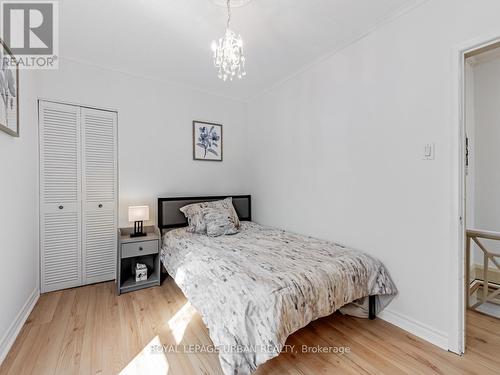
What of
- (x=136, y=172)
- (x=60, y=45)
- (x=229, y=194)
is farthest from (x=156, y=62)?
(x=229, y=194)

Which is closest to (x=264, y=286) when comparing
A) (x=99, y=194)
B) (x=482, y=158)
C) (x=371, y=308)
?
(x=371, y=308)

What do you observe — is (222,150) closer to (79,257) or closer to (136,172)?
(136,172)

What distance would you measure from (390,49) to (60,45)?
309 centimetres

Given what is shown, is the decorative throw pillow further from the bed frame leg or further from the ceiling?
the ceiling

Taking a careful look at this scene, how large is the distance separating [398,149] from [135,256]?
2.81 meters

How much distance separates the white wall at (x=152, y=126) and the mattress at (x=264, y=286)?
1032 millimetres

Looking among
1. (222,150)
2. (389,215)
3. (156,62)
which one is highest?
(156,62)

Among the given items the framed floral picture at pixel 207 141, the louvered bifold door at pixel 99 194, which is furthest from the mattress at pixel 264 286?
the framed floral picture at pixel 207 141

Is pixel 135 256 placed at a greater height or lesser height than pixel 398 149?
lesser

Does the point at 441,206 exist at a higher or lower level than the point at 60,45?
lower

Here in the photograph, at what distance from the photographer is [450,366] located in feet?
4.98

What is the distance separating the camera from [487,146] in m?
2.80

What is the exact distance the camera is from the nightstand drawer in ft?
8.32

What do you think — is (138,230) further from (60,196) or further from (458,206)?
(458,206)
